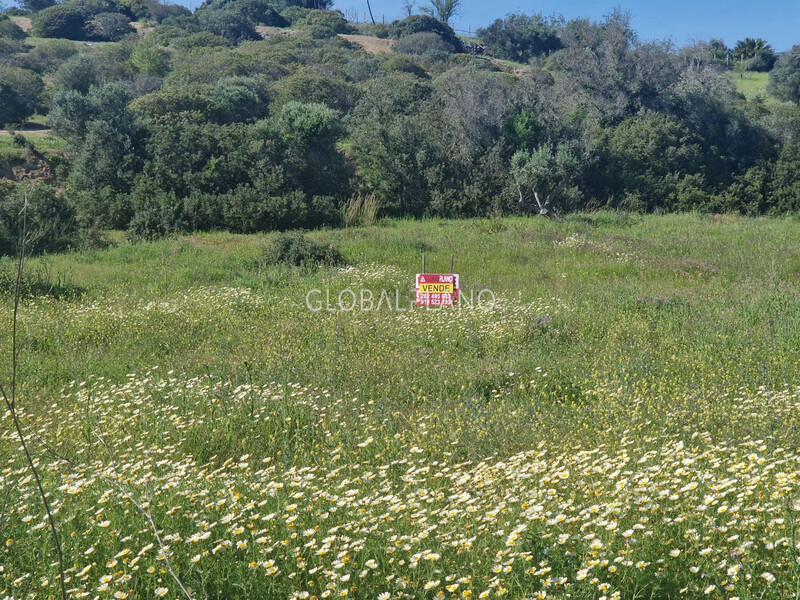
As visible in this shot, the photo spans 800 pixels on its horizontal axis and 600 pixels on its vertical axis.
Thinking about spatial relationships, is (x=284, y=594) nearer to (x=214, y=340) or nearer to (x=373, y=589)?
(x=373, y=589)

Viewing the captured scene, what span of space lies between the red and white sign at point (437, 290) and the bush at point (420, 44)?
4957cm

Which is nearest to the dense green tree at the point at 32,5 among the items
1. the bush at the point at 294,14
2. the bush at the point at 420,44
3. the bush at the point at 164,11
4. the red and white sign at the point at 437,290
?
the bush at the point at 164,11

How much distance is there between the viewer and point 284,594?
342cm

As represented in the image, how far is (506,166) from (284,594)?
2250cm

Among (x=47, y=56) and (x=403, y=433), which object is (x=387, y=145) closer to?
(x=403, y=433)

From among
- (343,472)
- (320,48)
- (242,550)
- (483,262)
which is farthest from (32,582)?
(320,48)

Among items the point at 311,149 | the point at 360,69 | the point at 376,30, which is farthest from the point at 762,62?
the point at 311,149

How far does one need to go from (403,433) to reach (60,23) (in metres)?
60.5

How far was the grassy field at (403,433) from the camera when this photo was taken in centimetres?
343

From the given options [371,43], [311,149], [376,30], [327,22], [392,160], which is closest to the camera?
[311,149]

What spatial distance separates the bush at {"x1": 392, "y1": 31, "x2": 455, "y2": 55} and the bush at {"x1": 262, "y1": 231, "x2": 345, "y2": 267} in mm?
45677

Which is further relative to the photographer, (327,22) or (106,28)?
(327,22)

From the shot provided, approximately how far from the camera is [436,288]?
10.7m

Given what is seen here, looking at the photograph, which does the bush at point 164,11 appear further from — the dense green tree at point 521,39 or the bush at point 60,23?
the dense green tree at point 521,39
